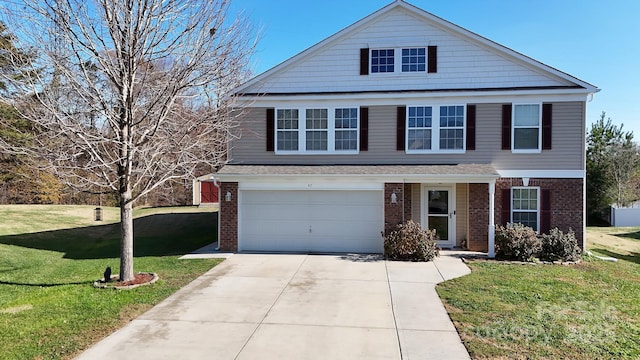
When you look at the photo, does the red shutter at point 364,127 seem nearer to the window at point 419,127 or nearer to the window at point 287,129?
the window at point 419,127

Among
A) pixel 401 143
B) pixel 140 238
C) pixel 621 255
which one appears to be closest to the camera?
pixel 401 143

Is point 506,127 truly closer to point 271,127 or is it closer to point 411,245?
point 411,245

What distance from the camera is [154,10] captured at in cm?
851

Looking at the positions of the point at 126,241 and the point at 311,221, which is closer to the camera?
the point at 126,241

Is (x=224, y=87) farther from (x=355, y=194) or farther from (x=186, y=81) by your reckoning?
(x=355, y=194)

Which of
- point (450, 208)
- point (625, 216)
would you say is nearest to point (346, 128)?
point (450, 208)

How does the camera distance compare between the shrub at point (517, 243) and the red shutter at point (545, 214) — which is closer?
the shrub at point (517, 243)

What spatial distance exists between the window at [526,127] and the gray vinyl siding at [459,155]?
1.10ft

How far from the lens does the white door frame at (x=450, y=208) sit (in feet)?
43.9

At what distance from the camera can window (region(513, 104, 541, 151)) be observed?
12.8 meters

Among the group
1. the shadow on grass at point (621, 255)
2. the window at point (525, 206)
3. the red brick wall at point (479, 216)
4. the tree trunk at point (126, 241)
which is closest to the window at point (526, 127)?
the window at point (525, 206)

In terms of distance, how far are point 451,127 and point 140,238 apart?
42.4 feet

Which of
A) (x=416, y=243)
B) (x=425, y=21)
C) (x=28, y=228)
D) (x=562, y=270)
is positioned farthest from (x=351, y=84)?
(x=28, y=228)

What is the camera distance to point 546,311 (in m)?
7.02
